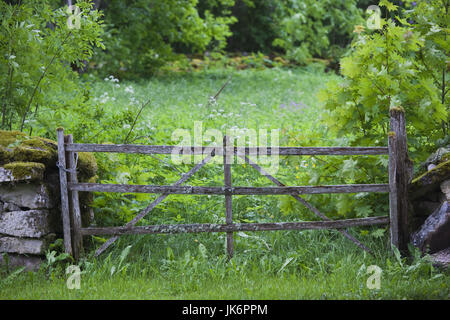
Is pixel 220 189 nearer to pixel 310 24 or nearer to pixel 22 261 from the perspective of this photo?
pixel 22 261

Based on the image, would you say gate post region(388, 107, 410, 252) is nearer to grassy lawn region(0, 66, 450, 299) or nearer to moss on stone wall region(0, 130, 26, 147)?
grassy lawn region(0, 66, 450, 299)

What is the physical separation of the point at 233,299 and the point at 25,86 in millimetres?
3911

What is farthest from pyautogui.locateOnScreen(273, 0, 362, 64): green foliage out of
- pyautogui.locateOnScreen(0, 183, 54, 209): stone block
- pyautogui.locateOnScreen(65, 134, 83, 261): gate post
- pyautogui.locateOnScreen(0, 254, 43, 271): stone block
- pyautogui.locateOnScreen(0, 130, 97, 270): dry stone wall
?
pyautogui.locateOnScreen(0, 254, 43, 271): stone block

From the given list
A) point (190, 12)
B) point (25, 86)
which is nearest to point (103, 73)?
point (190, 12)

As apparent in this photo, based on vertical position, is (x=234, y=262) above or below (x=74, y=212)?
below

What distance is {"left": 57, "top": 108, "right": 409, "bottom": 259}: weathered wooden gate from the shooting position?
5320 millimetres

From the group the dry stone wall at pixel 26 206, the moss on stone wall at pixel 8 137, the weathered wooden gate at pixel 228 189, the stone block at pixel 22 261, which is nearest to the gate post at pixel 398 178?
the weathered wooden gate at pixel 228 189

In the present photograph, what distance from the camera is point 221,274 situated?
5043 mm

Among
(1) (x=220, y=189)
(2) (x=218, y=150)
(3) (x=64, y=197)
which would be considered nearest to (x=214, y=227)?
(1) (x=220, y=189)

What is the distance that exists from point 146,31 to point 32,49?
10.5 meters

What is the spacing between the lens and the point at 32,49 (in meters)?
6.41

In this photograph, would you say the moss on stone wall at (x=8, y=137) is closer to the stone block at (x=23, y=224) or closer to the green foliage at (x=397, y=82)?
the stone block at (x=23, y=224)

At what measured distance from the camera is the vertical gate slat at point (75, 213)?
534cm

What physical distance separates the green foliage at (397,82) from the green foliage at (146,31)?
35.5 feet
